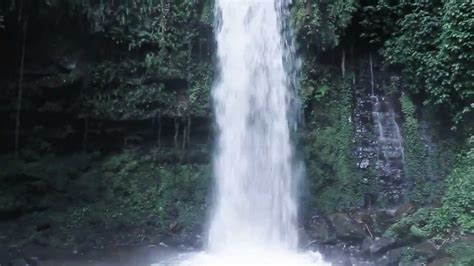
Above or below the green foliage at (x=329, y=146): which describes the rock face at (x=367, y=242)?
below

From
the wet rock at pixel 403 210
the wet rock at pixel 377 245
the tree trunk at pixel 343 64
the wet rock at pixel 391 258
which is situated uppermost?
the tree trunk at pixel 343 64

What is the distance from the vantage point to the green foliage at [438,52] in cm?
945

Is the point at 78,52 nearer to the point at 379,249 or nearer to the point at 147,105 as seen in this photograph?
the point at 147,105

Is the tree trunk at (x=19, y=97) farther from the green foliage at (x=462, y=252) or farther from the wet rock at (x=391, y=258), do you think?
the green foliage at (x=462, y=252)

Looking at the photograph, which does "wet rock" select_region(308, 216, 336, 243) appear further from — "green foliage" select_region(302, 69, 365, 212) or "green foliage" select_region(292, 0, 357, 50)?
"green foliage" select_region(292, 0, 357, 50)

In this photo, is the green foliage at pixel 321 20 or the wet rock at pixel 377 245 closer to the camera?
the wet rock at pixel 377 245

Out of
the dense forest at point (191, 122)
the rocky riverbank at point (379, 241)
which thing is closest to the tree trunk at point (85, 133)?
the dense forest at point (191, 122)

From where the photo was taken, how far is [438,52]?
9.89m

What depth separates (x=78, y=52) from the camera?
955cm

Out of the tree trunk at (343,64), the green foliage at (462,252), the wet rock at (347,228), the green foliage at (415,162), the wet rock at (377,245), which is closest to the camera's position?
the green foliage at (462,252)

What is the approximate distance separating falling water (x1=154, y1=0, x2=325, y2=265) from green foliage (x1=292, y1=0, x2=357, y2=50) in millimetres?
426

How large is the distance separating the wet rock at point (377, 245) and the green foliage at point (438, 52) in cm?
305

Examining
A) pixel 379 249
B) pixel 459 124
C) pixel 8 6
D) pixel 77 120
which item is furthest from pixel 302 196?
pixel 8 6

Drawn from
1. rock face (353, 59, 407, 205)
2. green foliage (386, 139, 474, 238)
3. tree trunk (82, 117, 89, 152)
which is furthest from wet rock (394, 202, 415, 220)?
tree trunk (82, 117, 89, 152)
